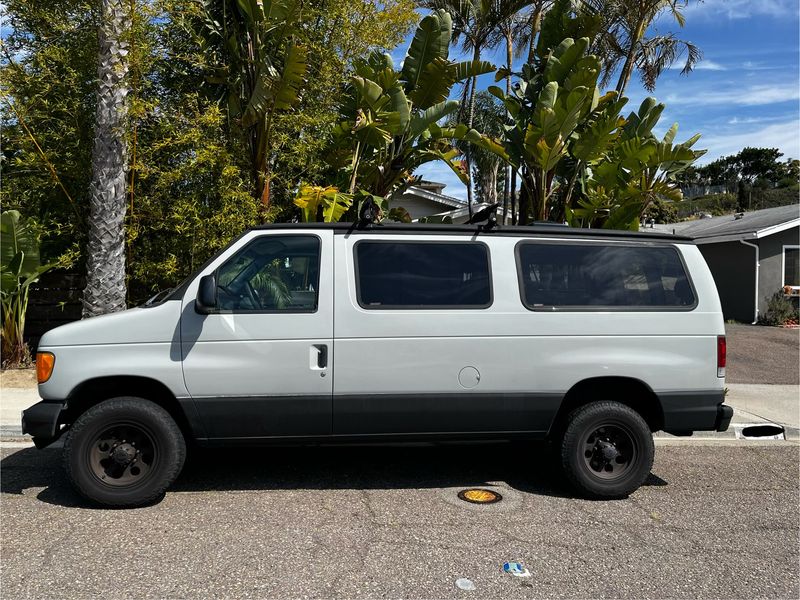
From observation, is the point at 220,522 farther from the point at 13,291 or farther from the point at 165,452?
the point at 13,291

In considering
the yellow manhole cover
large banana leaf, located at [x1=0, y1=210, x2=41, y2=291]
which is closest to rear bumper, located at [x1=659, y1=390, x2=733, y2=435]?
the yellow manhole cover

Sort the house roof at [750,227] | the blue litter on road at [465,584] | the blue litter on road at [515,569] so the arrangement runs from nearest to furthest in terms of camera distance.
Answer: the blue litter on road at [465,584], the blue litter on road at [515,569], the house roof at [750,227]

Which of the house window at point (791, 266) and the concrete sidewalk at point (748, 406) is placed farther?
the house window at point (791, 266)

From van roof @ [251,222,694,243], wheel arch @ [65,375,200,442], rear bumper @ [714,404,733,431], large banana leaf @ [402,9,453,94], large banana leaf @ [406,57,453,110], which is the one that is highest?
large banana leaf @ [402,9,453,94]

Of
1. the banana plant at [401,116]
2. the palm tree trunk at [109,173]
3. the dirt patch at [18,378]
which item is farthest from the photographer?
the banana plant at [401,116]

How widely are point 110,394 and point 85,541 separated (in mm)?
1090

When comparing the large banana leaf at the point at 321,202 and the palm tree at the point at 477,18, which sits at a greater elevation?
the palm tree at the point at 477,18

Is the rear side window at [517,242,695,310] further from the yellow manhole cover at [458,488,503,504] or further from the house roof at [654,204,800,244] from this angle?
the house roof at [654,204,800,244]

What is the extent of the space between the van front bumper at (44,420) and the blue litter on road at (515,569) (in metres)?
3.14

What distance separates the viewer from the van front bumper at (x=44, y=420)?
444 centimetres

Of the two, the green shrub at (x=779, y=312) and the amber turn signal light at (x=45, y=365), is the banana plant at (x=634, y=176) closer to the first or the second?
the amber turn signal light at (x=45, y=365)

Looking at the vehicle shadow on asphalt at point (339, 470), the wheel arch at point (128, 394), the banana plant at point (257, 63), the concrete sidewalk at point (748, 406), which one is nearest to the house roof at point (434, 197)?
the banana plant at point (257, 63)

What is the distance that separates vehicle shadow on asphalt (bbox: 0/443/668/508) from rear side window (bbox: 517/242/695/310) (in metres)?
1.31

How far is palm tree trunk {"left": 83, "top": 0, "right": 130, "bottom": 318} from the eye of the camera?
8383 millimetres
